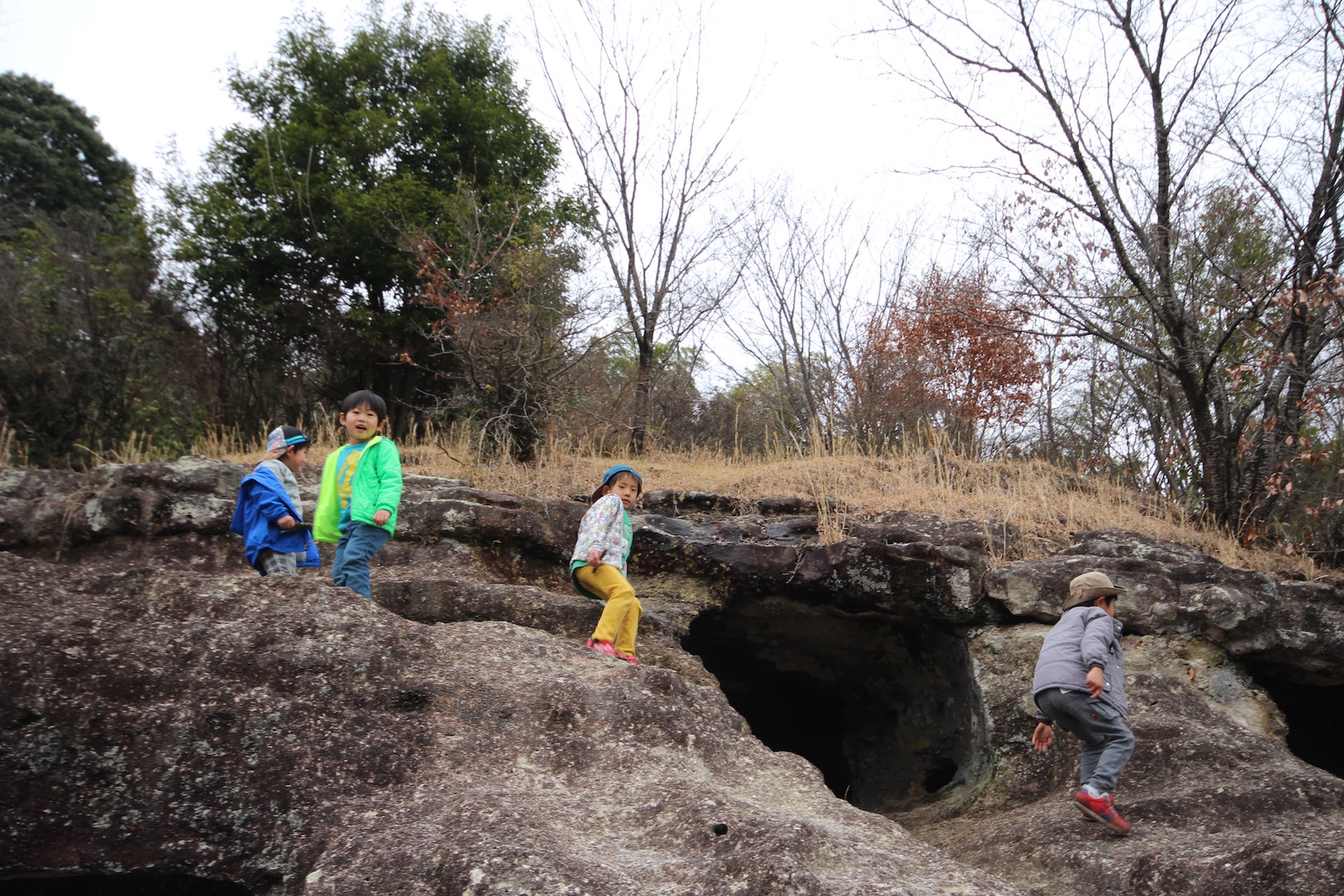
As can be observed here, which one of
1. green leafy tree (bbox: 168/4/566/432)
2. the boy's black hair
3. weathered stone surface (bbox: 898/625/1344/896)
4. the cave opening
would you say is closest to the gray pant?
the boy's black hair

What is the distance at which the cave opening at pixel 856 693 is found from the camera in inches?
288

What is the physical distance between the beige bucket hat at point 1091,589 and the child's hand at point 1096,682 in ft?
1.56

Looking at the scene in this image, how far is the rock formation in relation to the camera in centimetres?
330

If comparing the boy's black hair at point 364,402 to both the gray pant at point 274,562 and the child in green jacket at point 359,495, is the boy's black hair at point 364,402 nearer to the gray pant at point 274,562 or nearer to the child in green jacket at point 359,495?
the child in green jacket at point 359,495


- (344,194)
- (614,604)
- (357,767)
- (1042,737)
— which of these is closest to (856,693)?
(1042,737)

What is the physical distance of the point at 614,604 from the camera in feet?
16.9

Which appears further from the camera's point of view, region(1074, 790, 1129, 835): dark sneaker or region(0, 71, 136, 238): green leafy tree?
region(0, 71, 136, 238): green leafy tree

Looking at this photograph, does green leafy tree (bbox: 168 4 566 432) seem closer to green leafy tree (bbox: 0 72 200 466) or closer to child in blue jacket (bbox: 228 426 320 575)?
green leafy tree (bbox: 0 72 200 466)

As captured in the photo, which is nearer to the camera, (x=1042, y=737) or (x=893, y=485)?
(x=1042, y=737)

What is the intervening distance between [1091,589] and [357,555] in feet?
13.1

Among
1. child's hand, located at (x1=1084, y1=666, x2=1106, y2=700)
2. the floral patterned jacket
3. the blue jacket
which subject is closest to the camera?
child's hand, located at (x1=1084, y1=666, x2=1106, y2=700)

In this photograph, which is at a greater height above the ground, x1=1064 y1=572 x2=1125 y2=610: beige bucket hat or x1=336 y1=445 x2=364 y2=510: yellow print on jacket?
x1=336 y1=445 x2=364 y2=510: yellow print on jacket

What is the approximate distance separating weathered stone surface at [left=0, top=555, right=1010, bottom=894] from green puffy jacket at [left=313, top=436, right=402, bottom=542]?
0.57 meters

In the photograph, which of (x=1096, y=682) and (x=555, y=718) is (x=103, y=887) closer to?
(x=555, y=718)
